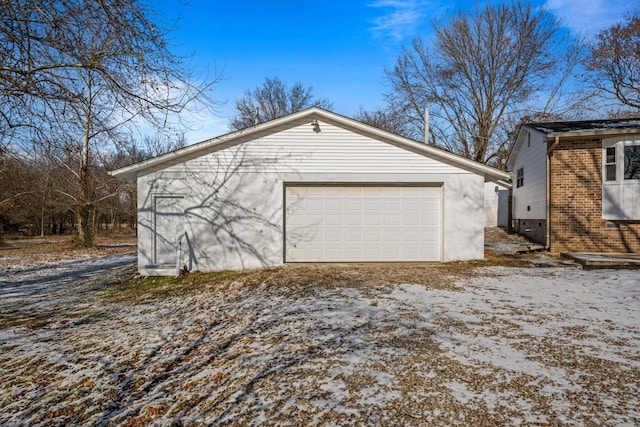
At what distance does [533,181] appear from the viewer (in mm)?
12812

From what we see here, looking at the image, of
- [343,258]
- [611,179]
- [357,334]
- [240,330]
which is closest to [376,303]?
[357,334]

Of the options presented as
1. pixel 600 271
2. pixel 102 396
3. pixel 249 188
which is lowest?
pixel 102 396

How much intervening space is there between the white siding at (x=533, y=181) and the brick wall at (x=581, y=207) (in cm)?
62

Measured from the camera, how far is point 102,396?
338 cm

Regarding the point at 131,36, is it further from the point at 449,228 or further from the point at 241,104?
the point at 241,104

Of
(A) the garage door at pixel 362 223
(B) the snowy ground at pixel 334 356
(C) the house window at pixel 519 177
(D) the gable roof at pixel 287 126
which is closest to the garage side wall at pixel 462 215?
(A) the garage door at pixel 362 223

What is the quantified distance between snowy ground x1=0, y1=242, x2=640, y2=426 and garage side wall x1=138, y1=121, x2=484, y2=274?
2.19 meters

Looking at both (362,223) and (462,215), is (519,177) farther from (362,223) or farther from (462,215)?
(362,223)

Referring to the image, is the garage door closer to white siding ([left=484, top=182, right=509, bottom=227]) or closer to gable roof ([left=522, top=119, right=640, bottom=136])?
gable roof ([left=522, top=119, right=640, bottom=136])

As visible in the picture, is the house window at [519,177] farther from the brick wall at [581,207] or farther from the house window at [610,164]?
the house window at [610,164]

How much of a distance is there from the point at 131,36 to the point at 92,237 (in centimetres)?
1611

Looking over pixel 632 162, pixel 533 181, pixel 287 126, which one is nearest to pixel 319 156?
pixel 287 126

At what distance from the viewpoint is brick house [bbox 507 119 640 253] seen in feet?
32.7

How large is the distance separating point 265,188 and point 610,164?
10.6m
